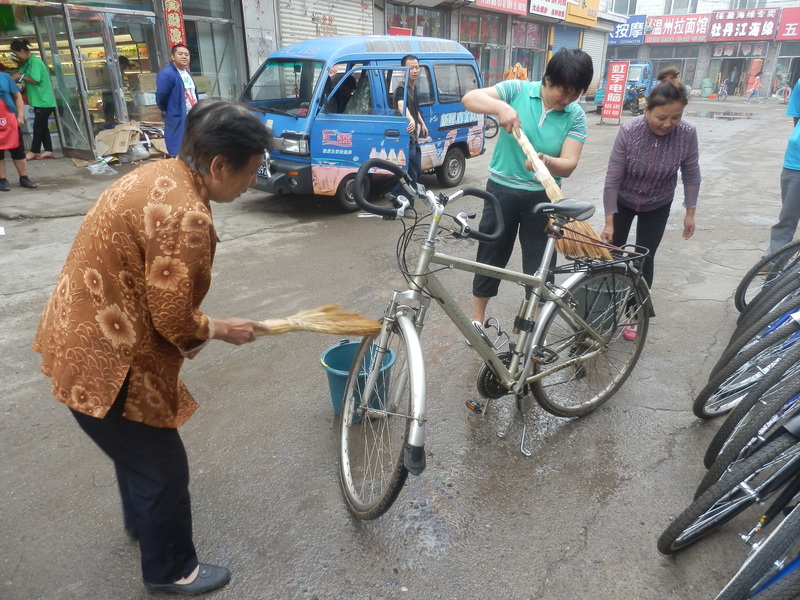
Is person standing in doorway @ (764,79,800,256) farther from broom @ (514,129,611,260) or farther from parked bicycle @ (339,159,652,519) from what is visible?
broom @ (514,129,611,260)

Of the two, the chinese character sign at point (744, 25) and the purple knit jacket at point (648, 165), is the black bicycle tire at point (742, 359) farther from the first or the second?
the chinese character sign at point (744, 25)

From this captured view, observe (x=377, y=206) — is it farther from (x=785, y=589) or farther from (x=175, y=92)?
(x=175, y=92)

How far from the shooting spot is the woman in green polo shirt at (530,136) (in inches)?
116

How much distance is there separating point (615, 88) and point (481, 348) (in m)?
18.2

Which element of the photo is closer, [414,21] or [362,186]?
[362,186]

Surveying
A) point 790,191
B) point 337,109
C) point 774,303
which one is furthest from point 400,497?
point 337,109

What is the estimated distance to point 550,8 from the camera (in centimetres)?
2205

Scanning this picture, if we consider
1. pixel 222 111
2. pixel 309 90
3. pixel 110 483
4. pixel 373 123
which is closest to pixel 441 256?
pixel 222 111

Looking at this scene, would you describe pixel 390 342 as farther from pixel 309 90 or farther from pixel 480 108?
pixel 309 90

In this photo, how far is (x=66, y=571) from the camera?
2096 millimetres

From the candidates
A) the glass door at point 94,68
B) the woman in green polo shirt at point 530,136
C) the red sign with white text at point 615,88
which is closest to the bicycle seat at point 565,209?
the woman in green polo shirt at point 530,136

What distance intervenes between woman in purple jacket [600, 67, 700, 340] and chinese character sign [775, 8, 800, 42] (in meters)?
40.6

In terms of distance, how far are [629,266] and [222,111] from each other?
224 centimetres

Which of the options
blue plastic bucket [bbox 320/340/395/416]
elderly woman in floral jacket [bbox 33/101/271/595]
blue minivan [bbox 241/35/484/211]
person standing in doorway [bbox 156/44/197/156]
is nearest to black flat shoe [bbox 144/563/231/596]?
elderly woman in floral jacket [bbox 33/101/271/595]
